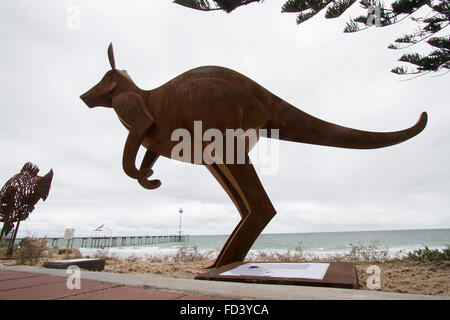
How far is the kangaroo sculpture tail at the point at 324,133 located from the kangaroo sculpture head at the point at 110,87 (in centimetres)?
264

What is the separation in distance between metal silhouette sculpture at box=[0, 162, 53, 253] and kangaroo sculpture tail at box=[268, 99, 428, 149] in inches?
332

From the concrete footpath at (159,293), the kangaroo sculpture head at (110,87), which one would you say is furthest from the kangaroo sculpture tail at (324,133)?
the concrete footpath at (159,293)

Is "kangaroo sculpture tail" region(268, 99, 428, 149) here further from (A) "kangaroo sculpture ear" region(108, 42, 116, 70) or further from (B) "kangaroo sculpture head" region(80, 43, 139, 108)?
(A) "kangaroo sculpture ear" region(108, 42, 116, 70)

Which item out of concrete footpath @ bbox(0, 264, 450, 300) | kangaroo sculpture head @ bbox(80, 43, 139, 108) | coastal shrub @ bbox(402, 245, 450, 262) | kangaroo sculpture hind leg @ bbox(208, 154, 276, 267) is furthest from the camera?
coastal shrub @ bbox(402, 245, 450, 262)

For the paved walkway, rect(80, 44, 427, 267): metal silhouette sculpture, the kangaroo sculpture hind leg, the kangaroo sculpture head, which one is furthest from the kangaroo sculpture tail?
the paved walkway

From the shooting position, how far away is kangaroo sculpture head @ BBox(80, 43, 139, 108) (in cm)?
477

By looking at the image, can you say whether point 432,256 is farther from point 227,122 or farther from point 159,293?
point 159,293

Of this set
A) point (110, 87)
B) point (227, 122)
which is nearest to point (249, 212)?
point (227, 122)

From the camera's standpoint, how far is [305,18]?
4949mm

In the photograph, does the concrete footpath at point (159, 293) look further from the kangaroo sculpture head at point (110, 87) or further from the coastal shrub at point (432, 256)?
the coastal shrub at point (432, 256)

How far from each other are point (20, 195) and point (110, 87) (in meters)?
6.62

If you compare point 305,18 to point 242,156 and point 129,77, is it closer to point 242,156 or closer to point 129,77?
point 242,156

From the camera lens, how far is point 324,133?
4.42 metres
